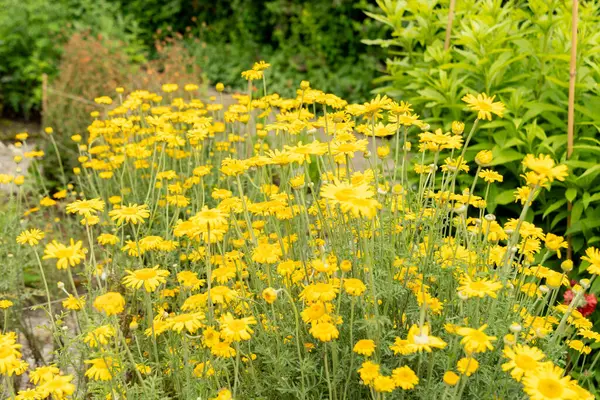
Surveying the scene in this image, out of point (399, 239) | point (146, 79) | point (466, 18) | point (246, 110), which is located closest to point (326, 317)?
point (399, 239)

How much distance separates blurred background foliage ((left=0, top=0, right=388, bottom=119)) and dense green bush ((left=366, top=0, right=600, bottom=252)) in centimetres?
288

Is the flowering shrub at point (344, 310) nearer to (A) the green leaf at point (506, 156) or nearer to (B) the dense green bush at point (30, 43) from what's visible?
(A) the green leaf at point (506, 156)

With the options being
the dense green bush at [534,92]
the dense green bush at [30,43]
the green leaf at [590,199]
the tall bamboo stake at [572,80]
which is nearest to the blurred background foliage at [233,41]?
the dense green bush at [30,43]

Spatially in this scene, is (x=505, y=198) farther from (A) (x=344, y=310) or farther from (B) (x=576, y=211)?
(A) (x=344, y=310)

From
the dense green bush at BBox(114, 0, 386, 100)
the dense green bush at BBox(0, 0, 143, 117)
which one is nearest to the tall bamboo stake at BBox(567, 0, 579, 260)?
the dense green bush at BBox(114, 0, 386, 100)

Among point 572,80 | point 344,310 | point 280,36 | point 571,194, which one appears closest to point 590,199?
point 571,194

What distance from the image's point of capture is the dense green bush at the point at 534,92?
247cm

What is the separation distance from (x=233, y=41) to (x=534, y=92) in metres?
5.36

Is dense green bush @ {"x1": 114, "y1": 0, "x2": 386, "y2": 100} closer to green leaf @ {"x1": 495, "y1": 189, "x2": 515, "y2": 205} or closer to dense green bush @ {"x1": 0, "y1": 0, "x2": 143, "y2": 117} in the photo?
dense green bush @ {"x1": 0, "y1": 0, "x2": 143, "y2": 117}

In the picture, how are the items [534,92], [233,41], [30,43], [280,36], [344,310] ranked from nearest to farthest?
[344,310]
[534,92]
[30,43]
[280,36]
[233,41]

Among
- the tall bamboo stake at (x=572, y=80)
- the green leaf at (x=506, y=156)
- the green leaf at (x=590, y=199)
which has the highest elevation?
the tall bamboo stake at (x=572, y=80)

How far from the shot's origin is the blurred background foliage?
20.6 feet

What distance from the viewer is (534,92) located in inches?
111

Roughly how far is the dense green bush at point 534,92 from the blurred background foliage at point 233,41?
2.88 metres
